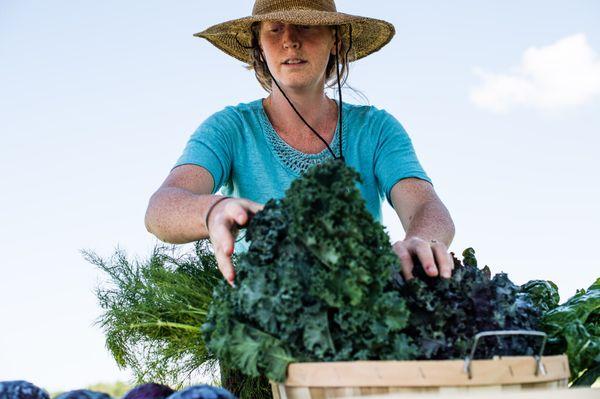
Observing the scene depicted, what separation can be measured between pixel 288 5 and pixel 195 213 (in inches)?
66.1

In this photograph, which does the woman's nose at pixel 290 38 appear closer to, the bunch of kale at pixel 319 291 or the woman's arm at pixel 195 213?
the woman's arm at pixel 195 213

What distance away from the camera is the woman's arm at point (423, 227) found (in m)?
2.38

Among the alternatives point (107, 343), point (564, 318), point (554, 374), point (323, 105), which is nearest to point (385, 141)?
point (323, 105)

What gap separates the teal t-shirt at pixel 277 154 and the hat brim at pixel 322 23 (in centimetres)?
50

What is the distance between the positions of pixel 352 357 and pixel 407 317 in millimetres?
199

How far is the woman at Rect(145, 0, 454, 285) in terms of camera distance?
3.65 m

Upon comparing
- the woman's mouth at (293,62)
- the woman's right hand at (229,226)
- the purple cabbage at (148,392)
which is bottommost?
the purple cabbage at (148,392)

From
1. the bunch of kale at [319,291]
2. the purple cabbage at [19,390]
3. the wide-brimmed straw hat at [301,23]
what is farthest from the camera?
the wide-brimmed straw hat at [301,23]

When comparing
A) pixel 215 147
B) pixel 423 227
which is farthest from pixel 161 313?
pixel 423 227

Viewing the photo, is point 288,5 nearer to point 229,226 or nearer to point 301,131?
point 301,131

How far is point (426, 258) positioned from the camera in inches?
93.2

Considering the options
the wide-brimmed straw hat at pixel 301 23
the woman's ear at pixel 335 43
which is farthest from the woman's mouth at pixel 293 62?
the woman's ear at pixel 335 43

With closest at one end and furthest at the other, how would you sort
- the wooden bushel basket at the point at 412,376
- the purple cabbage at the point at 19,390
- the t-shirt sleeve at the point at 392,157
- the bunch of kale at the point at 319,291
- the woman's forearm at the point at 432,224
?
the wooden bushel basket at the point at 412,376 < the bunch of kale at the point at 319,291 < the purple cabbage at the point at 19,390 < the woman's forearm at the point at 432,224 < the t-shirt sleeve at the point at 392,157

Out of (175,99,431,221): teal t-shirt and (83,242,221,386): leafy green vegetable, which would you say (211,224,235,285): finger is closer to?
(83,242,221,386): leafy green vegetable
